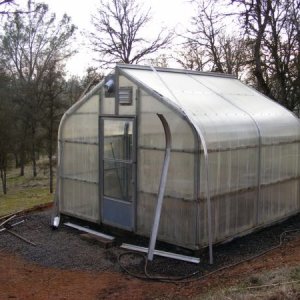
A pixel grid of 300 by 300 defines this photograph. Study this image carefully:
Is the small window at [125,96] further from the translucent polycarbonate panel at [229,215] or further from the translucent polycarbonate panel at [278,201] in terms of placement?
the translucent polycarbonate panel at [278,201]

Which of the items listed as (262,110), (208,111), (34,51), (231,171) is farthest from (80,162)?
(34,51)

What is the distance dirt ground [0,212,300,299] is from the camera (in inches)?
256

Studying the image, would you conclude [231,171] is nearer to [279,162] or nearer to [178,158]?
[178,158]

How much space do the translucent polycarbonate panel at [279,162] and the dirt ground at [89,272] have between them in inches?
51.4

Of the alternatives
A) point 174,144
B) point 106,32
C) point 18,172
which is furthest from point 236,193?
point 18,172

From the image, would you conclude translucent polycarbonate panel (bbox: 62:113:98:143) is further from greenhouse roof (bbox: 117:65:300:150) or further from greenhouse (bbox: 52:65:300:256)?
greenhouse roof (bbox: 117:65:300:150)

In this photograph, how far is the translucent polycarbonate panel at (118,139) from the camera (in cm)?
909

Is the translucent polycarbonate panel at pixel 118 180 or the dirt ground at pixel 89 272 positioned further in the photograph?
the translucent polycarbonate panel at pixel 118 180

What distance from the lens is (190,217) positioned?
795 cm

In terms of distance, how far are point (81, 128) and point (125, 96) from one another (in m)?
1.60

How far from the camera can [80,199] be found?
33.6 ft

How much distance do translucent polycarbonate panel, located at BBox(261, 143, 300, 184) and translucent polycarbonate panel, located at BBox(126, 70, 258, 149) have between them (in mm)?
625

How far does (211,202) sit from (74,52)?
29407mm

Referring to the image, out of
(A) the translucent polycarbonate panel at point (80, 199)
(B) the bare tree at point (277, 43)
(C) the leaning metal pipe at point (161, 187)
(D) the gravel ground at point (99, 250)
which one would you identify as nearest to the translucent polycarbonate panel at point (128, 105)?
(C) the leaning metal pipe at point (161, 187)
